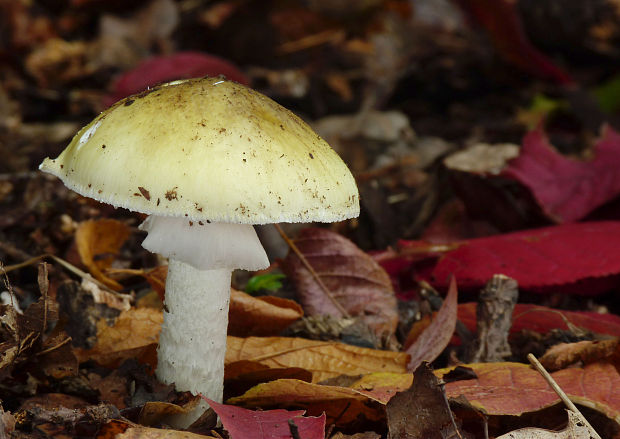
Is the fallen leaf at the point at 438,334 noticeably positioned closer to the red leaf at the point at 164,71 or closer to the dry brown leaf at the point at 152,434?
the dry brown leaf at the point at 152,434

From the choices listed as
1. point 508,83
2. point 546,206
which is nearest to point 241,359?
point 546,206

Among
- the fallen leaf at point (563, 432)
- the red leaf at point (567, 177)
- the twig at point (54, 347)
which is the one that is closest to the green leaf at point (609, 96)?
the red leaf at point (567, 177)

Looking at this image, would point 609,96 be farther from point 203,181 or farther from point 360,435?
point 203,181

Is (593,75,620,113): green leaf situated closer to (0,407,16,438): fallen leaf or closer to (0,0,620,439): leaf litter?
(0,0,620,439): leaf litter

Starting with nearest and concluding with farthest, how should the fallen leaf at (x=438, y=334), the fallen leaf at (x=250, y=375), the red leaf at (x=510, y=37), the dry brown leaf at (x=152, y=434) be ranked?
the dry brown leaf at (x=152, y=434) < the fallen leaf at (x=250, y=375) < the fallen leaf at (x=438, y=334) < the red leaf at (x=510, y=37)

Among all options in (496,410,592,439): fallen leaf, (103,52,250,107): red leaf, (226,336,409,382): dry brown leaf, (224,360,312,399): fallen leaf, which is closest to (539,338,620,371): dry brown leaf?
(496,410,592,439): fallen leaf

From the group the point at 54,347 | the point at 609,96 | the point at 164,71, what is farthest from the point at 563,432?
the point at 609,96
